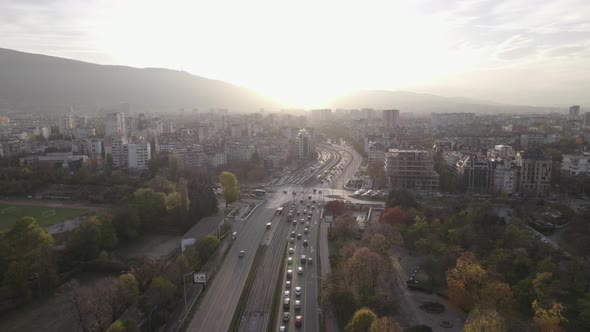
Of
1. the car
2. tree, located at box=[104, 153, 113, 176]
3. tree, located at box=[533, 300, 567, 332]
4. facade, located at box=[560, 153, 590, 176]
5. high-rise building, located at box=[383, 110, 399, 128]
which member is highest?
high-rise building, located at box=[383, 110, 399, 128]

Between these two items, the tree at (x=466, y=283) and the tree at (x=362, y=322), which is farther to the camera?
the tree at (x=466, y=283)

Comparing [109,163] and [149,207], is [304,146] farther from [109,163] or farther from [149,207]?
[149,207]

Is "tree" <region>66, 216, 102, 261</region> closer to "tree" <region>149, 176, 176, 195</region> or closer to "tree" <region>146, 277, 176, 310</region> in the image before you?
"tree" <region>146, 277, 176, 310</region>

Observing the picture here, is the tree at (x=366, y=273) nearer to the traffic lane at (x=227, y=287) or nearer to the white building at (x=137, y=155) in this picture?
the traffic lane at (x=227, y=287)

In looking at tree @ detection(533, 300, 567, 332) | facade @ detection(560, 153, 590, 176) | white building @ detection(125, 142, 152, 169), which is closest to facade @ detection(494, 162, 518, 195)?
facade @ detection(560, 153, 590, 176)

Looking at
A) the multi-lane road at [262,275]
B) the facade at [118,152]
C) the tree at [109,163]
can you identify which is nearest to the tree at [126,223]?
the multi-lane road at [262,275]

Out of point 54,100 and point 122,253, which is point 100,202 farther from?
point 54,100
